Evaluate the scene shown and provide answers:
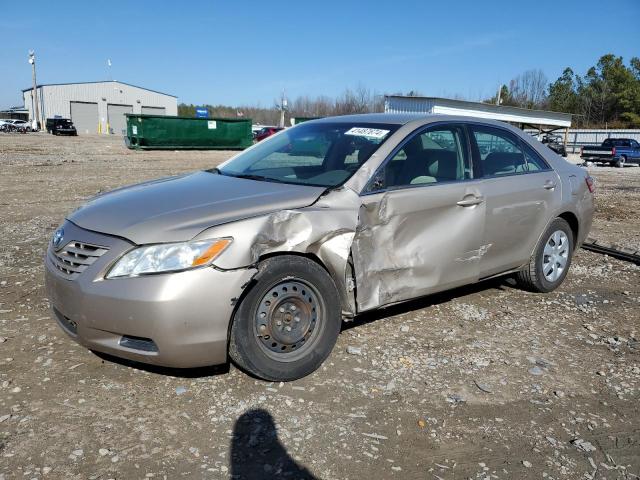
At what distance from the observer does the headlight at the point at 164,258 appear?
2.87 m

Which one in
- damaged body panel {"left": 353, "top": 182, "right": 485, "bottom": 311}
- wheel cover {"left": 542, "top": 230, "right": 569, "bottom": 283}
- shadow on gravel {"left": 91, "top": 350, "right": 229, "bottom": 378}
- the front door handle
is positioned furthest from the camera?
wheel cover {"left": 542, "top": 230, "right": 569, "bottom": 283}

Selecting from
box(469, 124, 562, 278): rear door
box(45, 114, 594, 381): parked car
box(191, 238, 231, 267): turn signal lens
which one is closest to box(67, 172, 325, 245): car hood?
box(45, 114, 594, 381): parked car

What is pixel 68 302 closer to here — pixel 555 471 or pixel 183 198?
pixel 183 198

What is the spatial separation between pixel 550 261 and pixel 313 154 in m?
2.57

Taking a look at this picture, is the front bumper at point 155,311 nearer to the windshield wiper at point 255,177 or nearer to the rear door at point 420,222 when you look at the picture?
the rear door at point 420,222

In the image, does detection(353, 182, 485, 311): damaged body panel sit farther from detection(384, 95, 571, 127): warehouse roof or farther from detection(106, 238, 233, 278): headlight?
detection(384, 95, 571, 127): warehouse roof

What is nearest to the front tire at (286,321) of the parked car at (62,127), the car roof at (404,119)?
the car roof at (404,119)

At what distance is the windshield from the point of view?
12.6 feet

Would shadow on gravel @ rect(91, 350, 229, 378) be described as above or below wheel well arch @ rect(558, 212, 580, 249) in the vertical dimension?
below

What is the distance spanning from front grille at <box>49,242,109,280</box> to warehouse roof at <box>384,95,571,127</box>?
2742 centimetres

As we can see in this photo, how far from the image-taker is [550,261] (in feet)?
16.6

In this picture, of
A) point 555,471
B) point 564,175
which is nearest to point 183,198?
point 555,471

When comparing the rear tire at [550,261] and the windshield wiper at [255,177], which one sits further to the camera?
the rear tire at [550,261]

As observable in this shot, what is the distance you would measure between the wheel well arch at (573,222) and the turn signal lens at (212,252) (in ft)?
11.6
